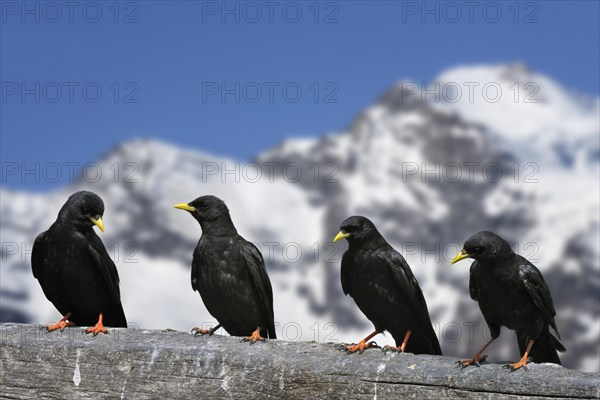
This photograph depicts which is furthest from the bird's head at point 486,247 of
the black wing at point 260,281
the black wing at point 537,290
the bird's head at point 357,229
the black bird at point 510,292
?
the black wing at point 260,281

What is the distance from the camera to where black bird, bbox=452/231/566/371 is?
1164cm

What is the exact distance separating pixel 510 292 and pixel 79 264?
18.6ft

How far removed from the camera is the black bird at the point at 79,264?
12781 millimetres

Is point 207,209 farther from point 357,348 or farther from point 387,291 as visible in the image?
point 357,348

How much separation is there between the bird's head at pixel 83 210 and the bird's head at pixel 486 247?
191 inches

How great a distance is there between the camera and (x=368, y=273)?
1273 cm

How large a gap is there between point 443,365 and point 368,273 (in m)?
2.99

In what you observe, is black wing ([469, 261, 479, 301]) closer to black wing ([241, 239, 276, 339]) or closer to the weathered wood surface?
the weathered wood surface

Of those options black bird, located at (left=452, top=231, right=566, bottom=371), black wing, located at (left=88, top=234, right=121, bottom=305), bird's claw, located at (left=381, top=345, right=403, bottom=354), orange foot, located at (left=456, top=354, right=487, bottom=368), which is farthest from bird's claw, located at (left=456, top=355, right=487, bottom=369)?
black wing, located at (left=88, top=234, right=121, bottom=305)

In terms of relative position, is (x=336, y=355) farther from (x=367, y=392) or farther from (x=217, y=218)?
(x=217, y=218)

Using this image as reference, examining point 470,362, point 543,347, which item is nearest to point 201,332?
point 470,362

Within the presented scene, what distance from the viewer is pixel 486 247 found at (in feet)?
38.5

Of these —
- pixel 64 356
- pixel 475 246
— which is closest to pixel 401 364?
pixel 475 246

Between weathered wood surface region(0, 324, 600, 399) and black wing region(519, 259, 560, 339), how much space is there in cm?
181
